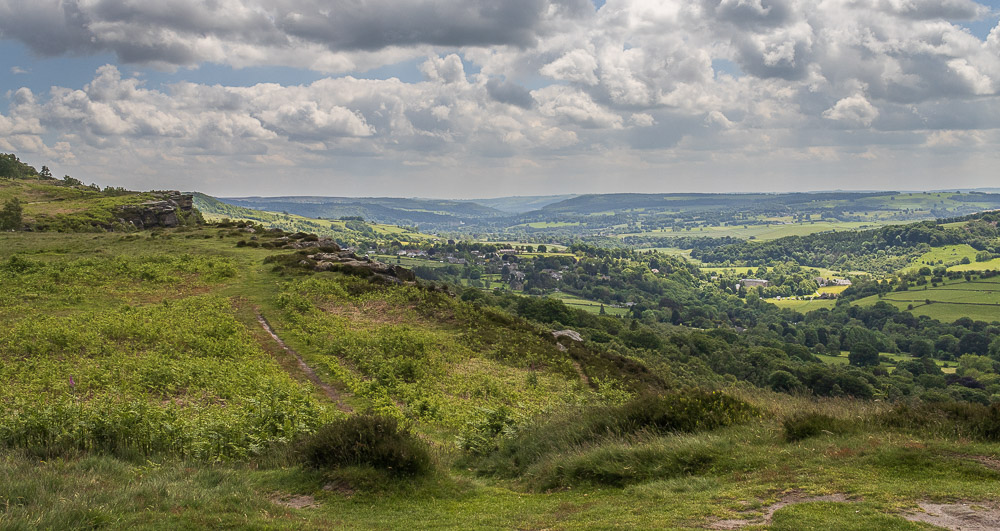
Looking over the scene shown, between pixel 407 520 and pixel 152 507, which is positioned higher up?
pixel 152 507

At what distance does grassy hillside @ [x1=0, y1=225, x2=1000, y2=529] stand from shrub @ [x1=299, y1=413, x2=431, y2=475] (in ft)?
0.13

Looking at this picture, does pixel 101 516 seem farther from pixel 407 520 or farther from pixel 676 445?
pixel 676 445

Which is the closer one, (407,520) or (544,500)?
(407,520)

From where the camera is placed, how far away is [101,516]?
6812 mm

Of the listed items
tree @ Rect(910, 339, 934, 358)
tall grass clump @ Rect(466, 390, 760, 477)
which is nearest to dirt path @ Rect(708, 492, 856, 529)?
tall grass clump @ Rect(466, 390, 760, 477)

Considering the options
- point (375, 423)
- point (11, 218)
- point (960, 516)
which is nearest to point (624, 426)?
point (375, 423)

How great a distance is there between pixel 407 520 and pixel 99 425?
6.89 metres

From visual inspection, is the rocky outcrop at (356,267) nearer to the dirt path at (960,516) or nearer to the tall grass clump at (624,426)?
the tall grass clump at (624,426)

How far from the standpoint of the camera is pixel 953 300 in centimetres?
13425

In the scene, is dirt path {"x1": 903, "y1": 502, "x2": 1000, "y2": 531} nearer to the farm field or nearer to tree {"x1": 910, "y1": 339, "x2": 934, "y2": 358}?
tree {"x1": 910, "y1": 339, "x2": 934, "y2": 358}

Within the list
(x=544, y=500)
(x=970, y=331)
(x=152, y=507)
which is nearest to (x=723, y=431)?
(x=544, y=500)

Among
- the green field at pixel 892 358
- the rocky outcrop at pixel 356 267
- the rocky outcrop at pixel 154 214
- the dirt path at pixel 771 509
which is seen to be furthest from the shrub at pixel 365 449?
the green field at pixel 892 358

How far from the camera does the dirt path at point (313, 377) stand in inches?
651

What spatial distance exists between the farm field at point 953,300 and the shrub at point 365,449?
488 ft
